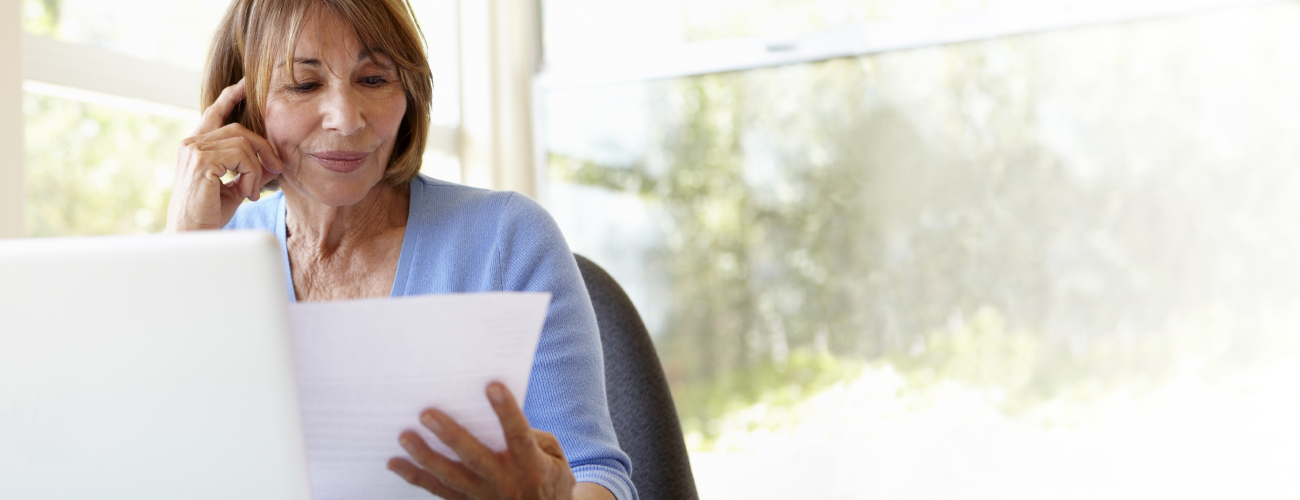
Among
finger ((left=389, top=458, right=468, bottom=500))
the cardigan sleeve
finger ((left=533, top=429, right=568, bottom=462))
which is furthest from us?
the cardigan sleeve

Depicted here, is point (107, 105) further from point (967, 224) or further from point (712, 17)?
point (967, 224)

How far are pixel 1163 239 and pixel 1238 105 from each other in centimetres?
38

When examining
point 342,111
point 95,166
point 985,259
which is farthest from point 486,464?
point 985,259

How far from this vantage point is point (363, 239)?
1.11 m

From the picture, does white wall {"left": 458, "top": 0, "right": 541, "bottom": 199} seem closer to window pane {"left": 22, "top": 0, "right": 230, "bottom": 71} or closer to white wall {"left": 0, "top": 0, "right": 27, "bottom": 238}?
window pane {"left": 22, "top": 0, "right": 230, "bottom": 71}

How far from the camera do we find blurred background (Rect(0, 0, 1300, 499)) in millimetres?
2348

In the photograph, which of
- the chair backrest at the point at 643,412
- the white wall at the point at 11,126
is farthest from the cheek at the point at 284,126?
the white wall at the point at 11,126

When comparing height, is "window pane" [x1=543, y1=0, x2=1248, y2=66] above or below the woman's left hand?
above

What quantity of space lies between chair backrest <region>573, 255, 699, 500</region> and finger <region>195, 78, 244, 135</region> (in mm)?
488

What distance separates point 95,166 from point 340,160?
4.40ft

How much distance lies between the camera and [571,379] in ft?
3.01

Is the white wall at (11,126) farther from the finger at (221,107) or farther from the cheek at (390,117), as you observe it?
the cheek at (390,117)

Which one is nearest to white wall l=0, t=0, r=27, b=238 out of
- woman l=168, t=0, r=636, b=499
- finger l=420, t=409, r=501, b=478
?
woman l=168, t=0, r=636, b=499

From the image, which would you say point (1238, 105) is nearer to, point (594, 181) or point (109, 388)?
point (594, 181)
